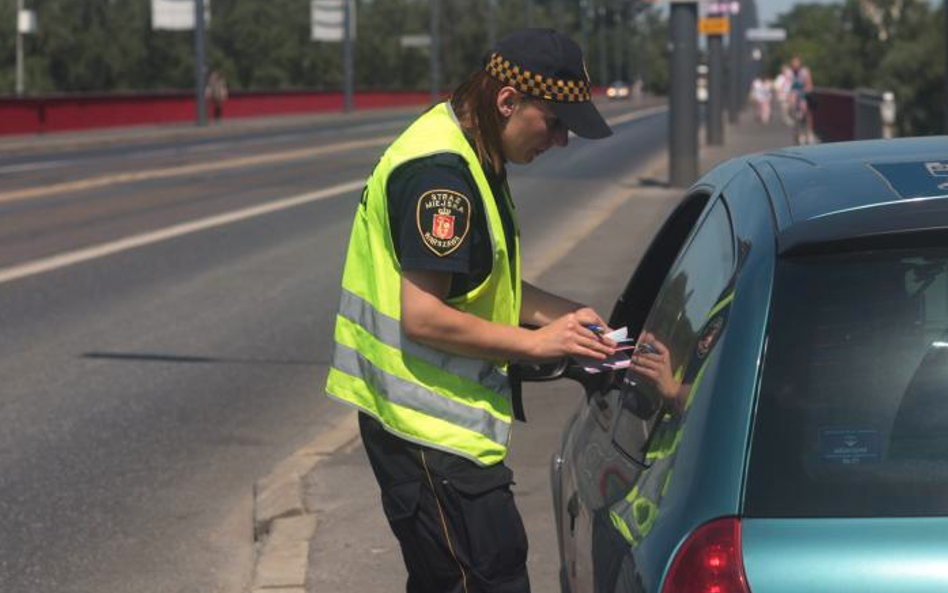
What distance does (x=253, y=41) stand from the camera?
110m

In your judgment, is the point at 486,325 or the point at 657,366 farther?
the point at 486,325

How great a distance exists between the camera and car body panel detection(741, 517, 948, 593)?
2512mm

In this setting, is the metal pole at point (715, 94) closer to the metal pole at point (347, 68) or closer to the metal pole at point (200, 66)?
the metal pole at point (200, 66)

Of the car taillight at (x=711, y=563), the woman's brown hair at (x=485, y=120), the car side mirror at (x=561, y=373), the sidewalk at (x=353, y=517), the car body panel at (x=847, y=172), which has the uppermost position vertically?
the woman's brown hair at (x=485, y=120)

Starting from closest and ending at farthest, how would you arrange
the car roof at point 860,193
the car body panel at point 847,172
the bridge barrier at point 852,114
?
the car roof at point 860,193 < the car body panel at point 847,172 < the bridge barrier at point 852,114

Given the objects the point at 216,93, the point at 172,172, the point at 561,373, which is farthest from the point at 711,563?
the point at 216,93

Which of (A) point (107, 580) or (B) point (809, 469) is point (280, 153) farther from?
(B) point (809, 469)

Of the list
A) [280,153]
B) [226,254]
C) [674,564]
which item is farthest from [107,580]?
[280,153]

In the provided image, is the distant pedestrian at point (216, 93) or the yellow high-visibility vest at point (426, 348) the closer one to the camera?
the yellow high-visibility vest at point (426, 348)

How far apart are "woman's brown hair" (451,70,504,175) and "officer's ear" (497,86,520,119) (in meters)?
0.01

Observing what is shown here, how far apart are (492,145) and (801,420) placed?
3.64 ft

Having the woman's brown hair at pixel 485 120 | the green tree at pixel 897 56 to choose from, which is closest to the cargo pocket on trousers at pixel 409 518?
the woman's brown hair at pixel 485 120

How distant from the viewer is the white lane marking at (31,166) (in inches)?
1166

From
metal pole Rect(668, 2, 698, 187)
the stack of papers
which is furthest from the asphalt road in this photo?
the stack of papers
